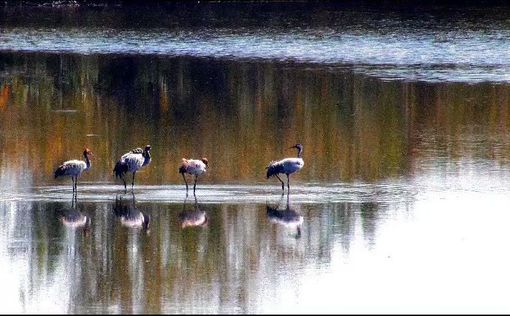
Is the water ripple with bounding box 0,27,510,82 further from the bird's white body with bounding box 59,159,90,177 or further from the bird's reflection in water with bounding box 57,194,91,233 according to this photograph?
the bird's reflection in water with bounding box 57,194,91,233

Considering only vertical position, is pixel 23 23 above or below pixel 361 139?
above

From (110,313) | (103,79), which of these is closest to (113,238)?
(110,313)

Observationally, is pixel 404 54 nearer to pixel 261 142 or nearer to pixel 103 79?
pixel 103 79

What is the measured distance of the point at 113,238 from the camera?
1786 centimetres

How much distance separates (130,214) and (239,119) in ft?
32.6

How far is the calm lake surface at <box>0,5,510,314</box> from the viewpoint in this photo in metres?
15.3

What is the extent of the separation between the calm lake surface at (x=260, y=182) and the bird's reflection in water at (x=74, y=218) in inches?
2.4

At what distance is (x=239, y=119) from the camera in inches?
1139

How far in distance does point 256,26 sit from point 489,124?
26743mm

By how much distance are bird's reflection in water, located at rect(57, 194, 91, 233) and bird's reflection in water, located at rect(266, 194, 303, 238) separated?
2.62 meters

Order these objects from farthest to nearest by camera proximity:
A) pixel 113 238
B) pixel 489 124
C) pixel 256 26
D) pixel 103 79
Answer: pixel 256 26
pixel 103 79
pixel 489 124
pixel 113 238

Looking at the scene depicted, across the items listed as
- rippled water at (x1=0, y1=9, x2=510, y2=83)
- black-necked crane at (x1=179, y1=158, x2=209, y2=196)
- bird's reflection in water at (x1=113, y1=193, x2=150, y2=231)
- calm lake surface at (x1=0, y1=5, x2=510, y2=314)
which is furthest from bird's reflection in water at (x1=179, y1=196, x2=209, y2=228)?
rippled water at (x1=0, y1=9, x2=510, y2=83)

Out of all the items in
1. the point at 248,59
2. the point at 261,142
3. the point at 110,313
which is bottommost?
the point at 110,313

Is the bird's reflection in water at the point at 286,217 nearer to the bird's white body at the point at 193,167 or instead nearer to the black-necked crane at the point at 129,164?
the bird's white body at the point at 193,167
